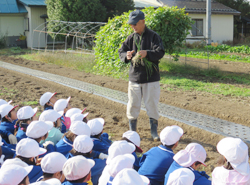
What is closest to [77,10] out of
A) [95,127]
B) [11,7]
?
[11,7]

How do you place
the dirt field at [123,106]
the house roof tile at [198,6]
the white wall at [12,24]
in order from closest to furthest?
the dirt field at [123,106] → the white wall at [12,24] → the house roof tile at [198,6]

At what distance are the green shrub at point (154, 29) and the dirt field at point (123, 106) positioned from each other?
90 centimetres

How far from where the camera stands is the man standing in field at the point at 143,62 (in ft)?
15.9

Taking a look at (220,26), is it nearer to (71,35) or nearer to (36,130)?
(71,35)

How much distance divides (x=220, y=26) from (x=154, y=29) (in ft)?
56.3

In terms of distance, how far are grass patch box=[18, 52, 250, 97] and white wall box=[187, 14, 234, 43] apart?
47.1 ft

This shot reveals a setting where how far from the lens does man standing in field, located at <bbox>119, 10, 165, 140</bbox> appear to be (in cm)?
483

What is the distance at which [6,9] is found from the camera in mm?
24641

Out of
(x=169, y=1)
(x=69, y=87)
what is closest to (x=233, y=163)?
(x=69, y=87)

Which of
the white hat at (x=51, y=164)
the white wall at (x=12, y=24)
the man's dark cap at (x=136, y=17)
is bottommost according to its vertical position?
the white hat at (x=51, y=164)

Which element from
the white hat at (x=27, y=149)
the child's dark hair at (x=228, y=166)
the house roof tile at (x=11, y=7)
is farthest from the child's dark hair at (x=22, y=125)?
the house roof tile at (x=11, y=7)

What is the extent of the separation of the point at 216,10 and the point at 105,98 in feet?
69.4

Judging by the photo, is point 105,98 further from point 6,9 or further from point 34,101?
point 6,9

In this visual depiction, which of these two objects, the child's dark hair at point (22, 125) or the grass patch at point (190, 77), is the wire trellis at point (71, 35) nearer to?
the grass patch at point (190, 77)
